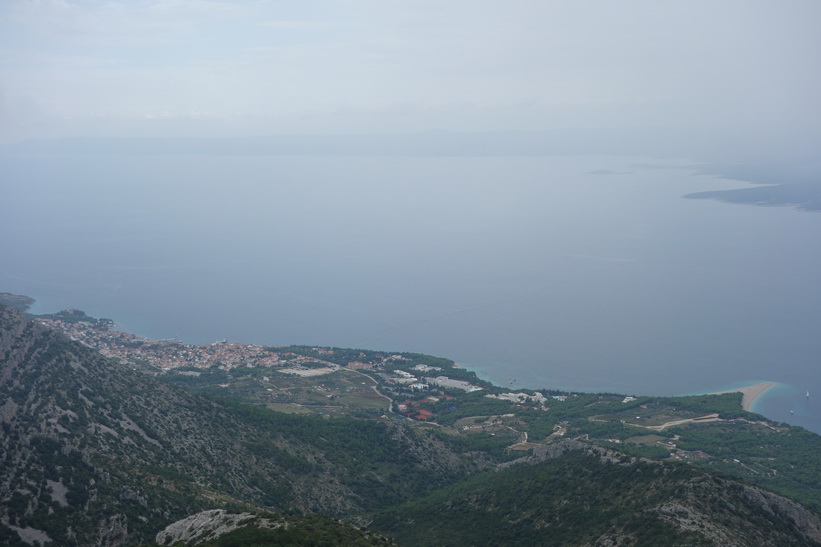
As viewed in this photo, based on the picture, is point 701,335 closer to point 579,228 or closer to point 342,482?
point 342,482

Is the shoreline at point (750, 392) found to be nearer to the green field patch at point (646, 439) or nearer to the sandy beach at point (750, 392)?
the sandy beach at point (750, 392)

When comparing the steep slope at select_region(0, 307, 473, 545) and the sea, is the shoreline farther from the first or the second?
the steep slope at select_region(0, 307, 473, 545)

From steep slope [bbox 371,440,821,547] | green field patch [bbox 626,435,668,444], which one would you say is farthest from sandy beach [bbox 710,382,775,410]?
steep slope [bbox 371,440,821,547]

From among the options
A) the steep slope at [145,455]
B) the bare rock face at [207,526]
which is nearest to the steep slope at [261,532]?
the bare rock face at [207,526]

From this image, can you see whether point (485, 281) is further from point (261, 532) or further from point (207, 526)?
point (261, 532)

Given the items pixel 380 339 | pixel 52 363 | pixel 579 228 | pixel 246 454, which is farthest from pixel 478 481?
pixel 579 228

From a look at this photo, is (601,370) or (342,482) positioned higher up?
(342,482)

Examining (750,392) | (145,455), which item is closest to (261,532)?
(145,455)
